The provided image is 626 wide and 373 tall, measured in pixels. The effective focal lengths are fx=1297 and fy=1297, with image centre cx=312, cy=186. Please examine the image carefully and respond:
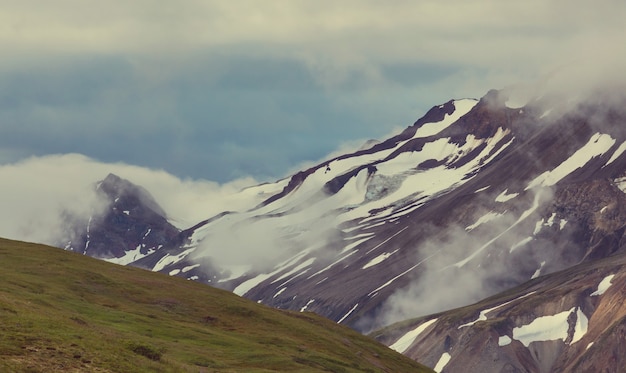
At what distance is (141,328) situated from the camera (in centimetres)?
10225

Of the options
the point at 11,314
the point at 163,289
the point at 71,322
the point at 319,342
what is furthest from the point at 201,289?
the point at 11,314

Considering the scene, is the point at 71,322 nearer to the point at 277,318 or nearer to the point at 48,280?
the point at 48,280

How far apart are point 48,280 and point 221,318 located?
17445 millimetres

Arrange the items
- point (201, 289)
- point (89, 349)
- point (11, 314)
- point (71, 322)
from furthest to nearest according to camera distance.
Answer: point (201, 289)
point (71, 322)
point (11, 314)
point (89, 349)

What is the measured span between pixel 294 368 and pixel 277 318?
32.9 m

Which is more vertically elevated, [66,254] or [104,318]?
[66,254]

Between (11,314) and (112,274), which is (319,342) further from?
(11,314)

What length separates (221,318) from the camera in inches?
4902

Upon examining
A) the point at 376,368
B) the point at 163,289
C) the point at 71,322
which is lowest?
the point at 376,368

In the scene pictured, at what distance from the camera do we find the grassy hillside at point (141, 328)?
220 ft

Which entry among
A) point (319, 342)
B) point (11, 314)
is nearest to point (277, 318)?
point (319, 342)

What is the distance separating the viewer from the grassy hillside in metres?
67.0

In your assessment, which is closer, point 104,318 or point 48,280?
point 104,318

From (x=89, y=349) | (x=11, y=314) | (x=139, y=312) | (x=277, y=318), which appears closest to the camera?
(x=89, y=349)
